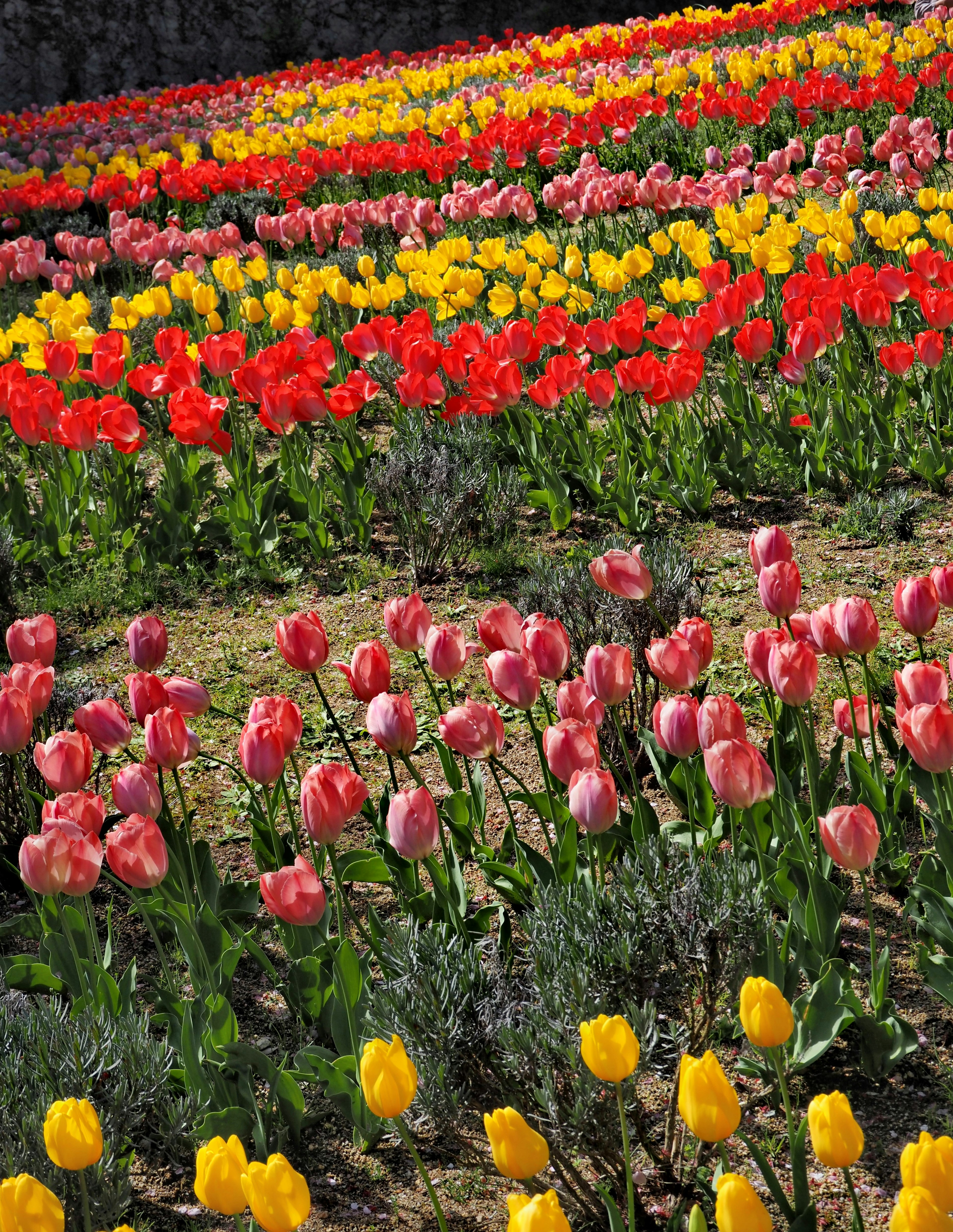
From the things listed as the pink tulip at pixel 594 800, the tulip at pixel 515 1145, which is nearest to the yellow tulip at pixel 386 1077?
the tulip at pixel 515 1145

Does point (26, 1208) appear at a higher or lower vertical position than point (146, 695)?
lower

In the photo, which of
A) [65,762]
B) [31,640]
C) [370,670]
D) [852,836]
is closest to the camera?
[852,836]

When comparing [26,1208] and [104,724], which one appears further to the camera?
[104,724]

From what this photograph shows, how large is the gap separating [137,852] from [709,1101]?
103 cm

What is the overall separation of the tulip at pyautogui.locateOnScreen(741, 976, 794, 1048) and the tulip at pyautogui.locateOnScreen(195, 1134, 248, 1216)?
0.59 m

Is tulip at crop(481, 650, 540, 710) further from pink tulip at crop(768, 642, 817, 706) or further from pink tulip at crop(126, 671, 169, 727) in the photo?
pink tulip at crop(126, 671, 169, 727)

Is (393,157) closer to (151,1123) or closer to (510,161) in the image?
(510,161)

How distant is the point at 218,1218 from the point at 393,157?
267 inches

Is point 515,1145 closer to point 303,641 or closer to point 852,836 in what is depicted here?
point 852,836

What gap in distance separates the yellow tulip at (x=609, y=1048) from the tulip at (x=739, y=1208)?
197mm

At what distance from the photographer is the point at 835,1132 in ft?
3.95

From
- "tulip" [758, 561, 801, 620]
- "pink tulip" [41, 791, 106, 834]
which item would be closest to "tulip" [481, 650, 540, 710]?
"tulip" [758, 561, 801, 620]

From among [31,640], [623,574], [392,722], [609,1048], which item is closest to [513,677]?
[392,722]

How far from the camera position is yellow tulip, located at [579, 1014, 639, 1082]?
133cm
